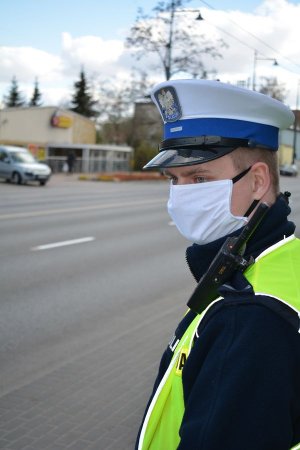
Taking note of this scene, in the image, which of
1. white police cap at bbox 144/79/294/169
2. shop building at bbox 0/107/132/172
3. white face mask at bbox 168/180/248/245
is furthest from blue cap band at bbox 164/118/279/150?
shop building at bbox 0/107/132/172

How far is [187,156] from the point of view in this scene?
1734 millimetres

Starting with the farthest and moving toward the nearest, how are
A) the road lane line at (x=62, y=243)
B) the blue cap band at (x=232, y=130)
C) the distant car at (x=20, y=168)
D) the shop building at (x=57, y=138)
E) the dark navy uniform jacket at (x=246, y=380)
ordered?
the shop building at (x=57, y=138) → the distant car at (x=20, y=168) → the road lane line at (x=62, y=243) → the blue cap band at (x=232, y=130) → the dark navy uniform jacket at (x=246, y=380)

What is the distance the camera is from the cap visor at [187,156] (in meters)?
1.67

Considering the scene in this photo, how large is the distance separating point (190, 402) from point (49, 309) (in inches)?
222

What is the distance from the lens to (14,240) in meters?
11.6

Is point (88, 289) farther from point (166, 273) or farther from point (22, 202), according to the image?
point (22, 202)

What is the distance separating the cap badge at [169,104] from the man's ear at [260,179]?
28cm

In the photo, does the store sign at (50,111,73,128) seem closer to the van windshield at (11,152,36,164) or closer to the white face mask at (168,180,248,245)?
the van windshield at (11,152,36,164)

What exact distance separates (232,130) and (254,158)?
109 mm

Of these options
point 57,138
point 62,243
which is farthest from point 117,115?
point 62,243

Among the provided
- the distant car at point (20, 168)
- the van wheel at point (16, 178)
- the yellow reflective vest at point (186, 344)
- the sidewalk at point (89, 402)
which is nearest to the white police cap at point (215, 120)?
the yellow reflective vest at point (186, 344)

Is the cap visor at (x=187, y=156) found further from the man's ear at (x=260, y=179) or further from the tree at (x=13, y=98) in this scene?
the tree at (x=13, y=98)

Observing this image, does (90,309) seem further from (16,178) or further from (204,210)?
(16,178)

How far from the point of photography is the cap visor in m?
1.67
